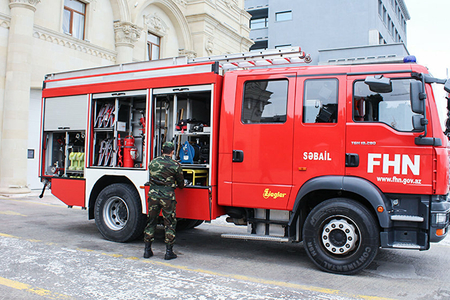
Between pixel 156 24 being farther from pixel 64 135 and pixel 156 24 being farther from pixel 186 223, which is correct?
pixel 186 223

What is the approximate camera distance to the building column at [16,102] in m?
13.9

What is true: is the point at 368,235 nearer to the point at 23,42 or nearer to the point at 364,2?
the point at 23,42

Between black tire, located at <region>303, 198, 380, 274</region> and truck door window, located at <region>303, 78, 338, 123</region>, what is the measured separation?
1.18m

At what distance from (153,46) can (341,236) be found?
61.3 ft

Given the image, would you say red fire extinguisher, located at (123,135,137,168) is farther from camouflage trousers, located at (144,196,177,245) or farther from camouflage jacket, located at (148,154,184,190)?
camouflage trousers, located at (144,196,177,245)

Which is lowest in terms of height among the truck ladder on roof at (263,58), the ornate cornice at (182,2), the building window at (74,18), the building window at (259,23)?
the truck ladder on roof at (263,58)

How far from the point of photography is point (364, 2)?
40.9 m

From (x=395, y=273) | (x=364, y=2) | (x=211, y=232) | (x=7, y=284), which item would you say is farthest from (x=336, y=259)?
(x=364, y=2)

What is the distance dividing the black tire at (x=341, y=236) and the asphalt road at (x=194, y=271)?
185 millimetres

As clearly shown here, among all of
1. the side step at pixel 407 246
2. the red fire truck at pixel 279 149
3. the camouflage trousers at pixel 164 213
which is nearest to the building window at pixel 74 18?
the red fire truck at pixel 279 149

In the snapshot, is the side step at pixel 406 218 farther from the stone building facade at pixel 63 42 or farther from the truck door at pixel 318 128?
the stone building facade at pixel 63 42

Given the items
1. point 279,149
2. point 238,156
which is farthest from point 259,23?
point 279,149

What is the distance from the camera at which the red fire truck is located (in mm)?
5242

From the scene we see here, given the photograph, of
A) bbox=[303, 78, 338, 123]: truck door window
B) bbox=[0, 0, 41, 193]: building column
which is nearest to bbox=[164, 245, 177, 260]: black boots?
bbox=[303, 78, 338, 123]: truck door window
